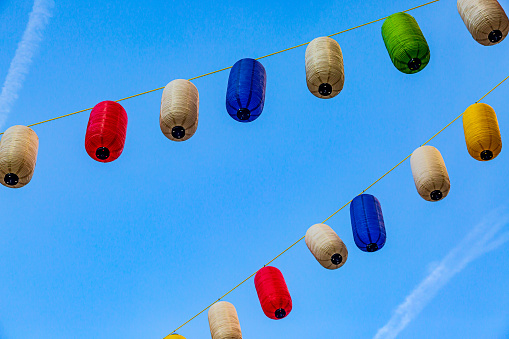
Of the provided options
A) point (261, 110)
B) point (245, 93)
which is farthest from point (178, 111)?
point (261, 110)

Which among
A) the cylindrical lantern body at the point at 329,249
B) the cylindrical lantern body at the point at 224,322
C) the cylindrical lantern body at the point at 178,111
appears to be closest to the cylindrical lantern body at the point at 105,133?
the cylindrical lantern body at the point at 178,111

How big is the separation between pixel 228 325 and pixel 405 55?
10.4 feet

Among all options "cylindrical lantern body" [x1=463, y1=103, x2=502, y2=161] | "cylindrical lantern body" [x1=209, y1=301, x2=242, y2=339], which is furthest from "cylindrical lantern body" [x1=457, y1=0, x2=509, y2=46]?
"cylindrical lantern body" [x1=209, y1=301, x2=242, y2=339]

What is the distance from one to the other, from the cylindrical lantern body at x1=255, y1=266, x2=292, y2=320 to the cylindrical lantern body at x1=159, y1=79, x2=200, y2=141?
189cm

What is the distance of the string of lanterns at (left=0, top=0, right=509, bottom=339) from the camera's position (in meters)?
5.79

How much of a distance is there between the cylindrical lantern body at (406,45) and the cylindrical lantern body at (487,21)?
518 mm

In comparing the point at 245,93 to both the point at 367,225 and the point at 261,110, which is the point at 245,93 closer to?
the point at 261,110

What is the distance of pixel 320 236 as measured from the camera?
6.95 m

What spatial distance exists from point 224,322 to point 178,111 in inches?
86.5

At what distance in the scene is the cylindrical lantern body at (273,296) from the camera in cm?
655

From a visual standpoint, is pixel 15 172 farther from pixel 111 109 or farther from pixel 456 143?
pixel 456 143

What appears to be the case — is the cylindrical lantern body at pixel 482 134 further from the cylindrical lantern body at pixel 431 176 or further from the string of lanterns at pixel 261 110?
the cylindrical lantern body at pixel 431 176

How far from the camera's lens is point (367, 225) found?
659cm

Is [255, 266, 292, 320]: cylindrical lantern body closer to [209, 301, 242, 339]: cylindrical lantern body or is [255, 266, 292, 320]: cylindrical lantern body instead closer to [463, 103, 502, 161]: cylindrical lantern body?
[209, 301, 242, 339]: cylindrical lantern body
